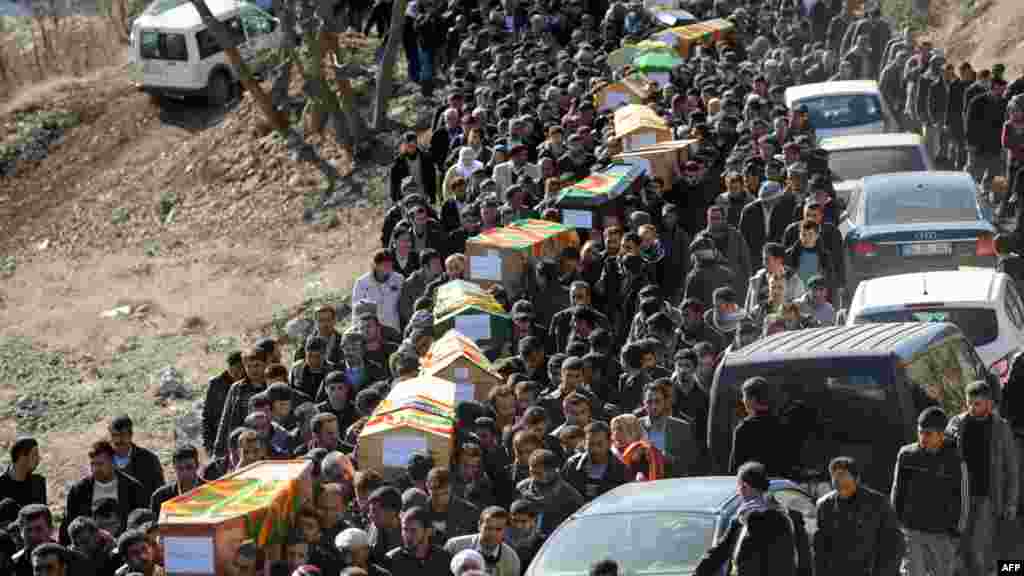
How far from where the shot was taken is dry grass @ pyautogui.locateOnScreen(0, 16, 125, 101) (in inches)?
1661

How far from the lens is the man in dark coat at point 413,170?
21031 millimetres

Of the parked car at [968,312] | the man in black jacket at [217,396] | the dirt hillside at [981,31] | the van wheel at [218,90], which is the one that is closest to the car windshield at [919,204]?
the parked car at [968,312]

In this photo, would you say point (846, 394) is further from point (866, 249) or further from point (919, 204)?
point (919, 204)

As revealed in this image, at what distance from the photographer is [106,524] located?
12.5m

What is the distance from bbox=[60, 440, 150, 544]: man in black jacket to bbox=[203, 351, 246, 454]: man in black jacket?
1.89 m

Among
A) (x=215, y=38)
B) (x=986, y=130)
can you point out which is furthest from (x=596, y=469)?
(x=215, y=38)

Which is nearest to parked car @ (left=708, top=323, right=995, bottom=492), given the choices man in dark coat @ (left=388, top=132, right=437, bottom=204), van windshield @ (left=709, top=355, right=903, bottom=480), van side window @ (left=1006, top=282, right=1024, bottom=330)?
van windshield @ (left=709, top=355, right=903, bottom=480)

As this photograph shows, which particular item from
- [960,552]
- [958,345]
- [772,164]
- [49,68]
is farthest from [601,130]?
[49,68]

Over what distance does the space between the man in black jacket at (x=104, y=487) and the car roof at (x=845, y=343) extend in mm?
4258

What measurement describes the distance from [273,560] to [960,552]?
3.68 metres

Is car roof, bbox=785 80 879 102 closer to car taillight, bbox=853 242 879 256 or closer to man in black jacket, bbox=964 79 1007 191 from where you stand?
man in black jacket, bbox=964 79 1007 191

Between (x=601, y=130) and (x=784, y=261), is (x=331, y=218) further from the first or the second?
(x=784, y=261)

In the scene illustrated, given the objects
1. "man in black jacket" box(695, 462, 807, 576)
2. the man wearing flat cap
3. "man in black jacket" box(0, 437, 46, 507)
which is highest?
"man in black jacket" box(695, 462, 807, 576)

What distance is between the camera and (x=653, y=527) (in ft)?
31.4
